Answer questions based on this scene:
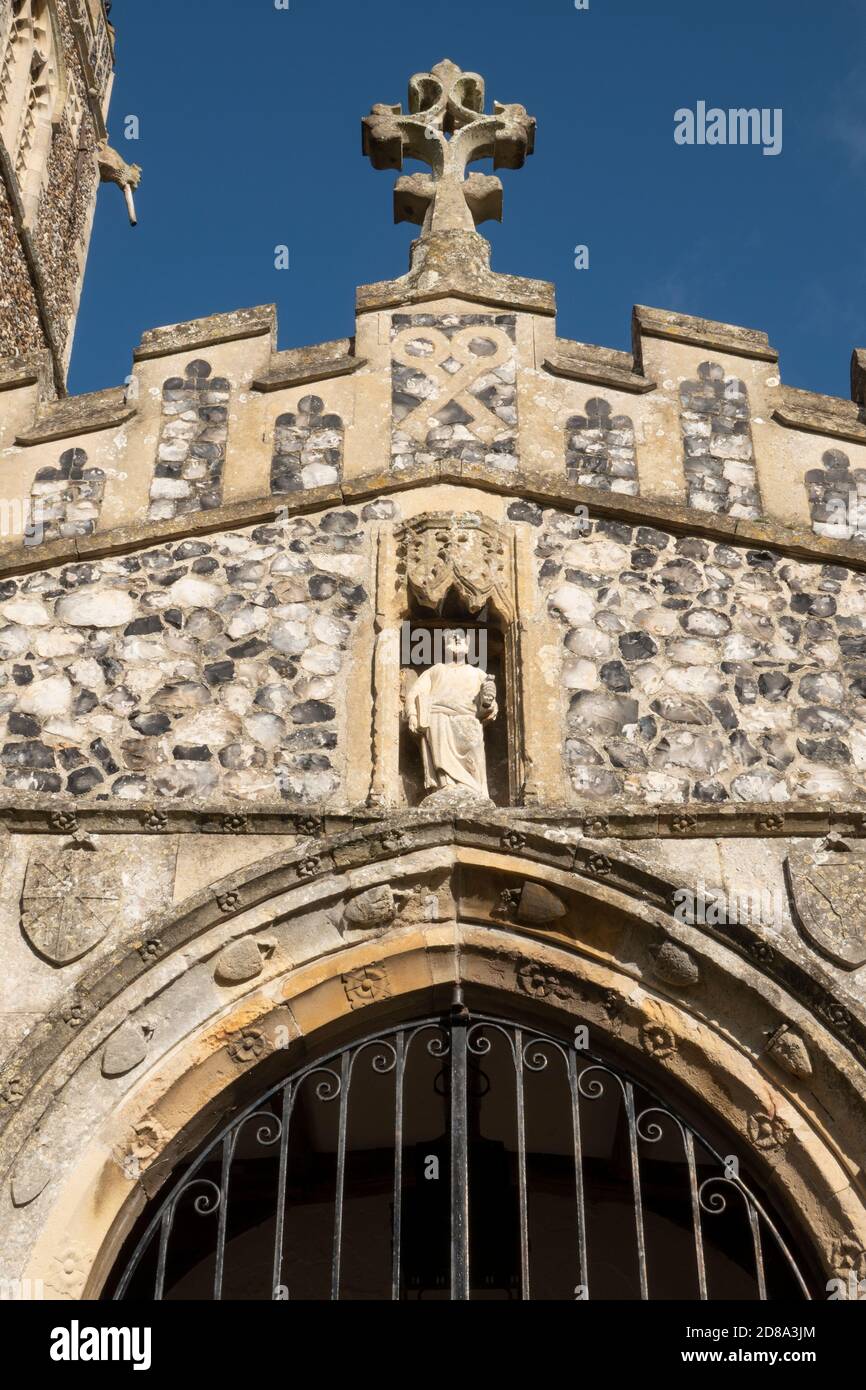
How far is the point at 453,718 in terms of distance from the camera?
24.7ft

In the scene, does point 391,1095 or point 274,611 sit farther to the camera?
point 391,1095

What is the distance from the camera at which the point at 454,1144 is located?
6855 millimetres

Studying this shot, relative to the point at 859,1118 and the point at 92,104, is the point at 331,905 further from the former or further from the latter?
the point at 92,104

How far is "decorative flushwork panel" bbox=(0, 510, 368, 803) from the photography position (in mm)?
7441

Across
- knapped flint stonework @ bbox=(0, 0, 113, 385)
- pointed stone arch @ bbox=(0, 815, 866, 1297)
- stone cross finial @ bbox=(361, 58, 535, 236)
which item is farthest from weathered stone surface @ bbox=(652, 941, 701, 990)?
knapped flint stonework @ bbox=(0, 0, 113, 385)

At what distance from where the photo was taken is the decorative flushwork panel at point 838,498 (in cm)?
833

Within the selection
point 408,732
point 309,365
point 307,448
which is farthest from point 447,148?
point 408,732

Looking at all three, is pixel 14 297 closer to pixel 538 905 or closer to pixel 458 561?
pixel 458 561

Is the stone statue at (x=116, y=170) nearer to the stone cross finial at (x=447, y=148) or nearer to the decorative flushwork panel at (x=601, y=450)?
the stone cross finial at (x=447, y=148)

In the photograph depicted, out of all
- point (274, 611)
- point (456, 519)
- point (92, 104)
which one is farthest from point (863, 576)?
point (92, 104)

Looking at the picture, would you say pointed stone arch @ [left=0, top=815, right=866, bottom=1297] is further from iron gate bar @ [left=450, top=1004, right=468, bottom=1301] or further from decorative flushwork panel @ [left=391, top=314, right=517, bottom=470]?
decorative flushwork panel @ [left=391, top=314, right=517, bottom=470]

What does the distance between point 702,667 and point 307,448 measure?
2.19 m

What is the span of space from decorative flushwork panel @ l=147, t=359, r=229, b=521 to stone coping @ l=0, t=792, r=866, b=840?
171cm
